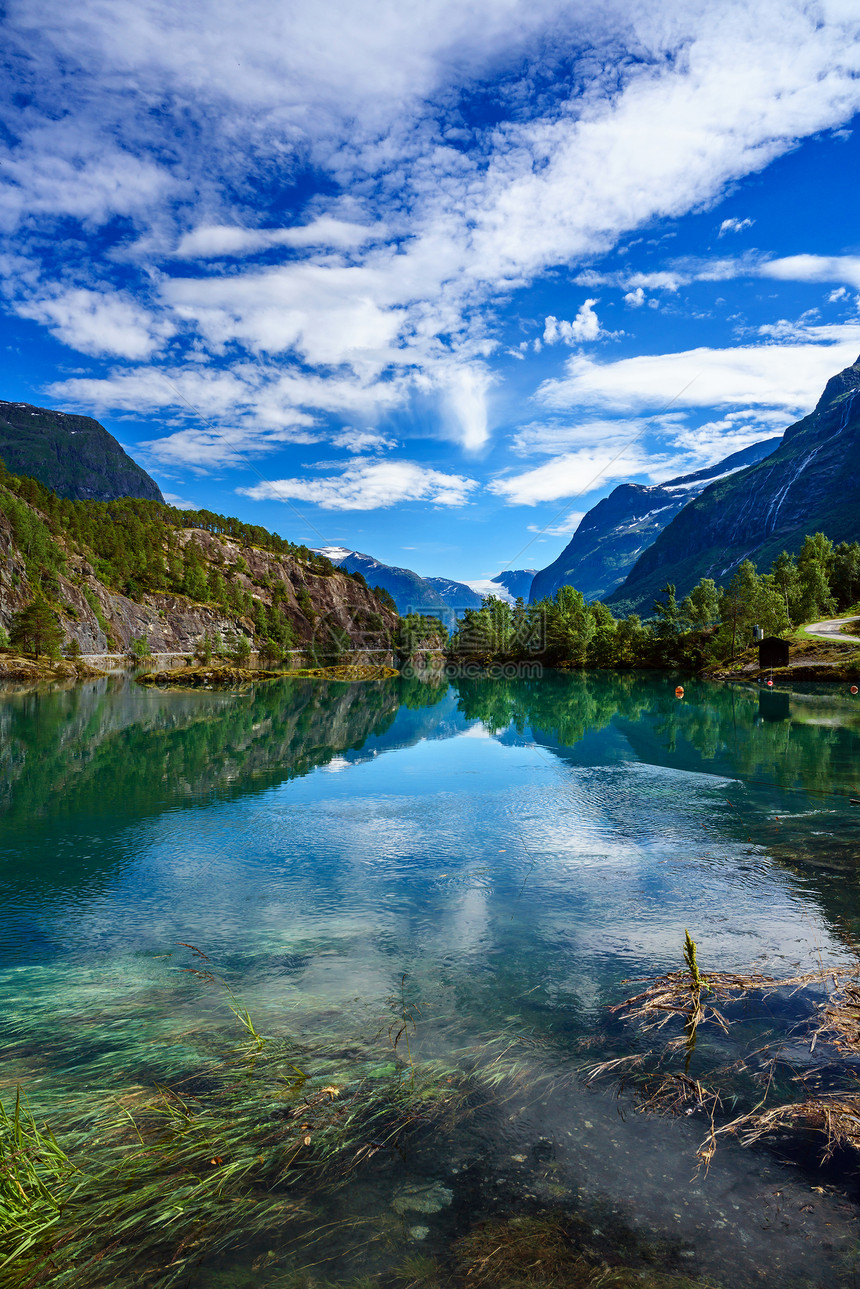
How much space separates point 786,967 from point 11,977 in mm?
13459

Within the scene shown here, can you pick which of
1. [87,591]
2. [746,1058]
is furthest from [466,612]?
[746,1058]

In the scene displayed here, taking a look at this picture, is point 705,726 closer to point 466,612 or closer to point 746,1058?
point 746,1058

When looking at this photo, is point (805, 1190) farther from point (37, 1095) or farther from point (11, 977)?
point (11, 977)

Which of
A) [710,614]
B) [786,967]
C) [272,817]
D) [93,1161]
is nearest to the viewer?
[93,1161]

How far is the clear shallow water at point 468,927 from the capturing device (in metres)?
6.16

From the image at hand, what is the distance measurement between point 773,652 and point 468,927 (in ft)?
269

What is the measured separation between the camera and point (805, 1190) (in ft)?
19.7

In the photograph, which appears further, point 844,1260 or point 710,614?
point 710,614

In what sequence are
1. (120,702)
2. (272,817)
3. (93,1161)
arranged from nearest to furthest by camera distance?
(93,1161) → (272,817) → (120,702)

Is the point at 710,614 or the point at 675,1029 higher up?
the point at 710,614

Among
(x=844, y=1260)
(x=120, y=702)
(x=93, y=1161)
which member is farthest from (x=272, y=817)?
(x=120, y=702)

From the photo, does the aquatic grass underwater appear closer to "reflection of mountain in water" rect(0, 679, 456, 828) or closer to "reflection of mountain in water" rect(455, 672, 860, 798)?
"reflection of mountain in water" rect(0, 679, 456, 828)

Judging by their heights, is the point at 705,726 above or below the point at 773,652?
below

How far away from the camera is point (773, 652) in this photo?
81938 millimetres
